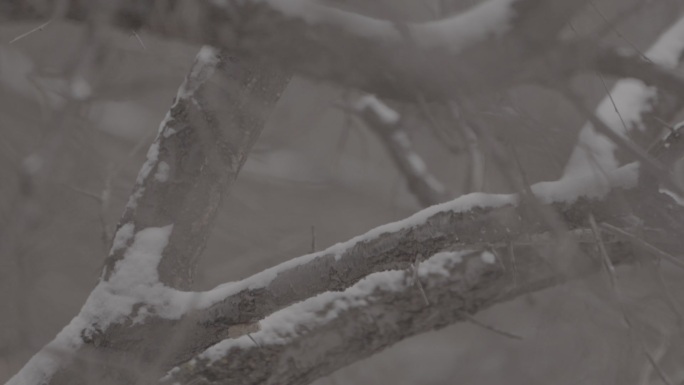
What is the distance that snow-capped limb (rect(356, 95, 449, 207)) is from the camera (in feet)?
12.3

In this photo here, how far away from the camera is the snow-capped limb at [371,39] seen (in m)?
1.31

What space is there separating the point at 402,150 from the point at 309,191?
1843mm

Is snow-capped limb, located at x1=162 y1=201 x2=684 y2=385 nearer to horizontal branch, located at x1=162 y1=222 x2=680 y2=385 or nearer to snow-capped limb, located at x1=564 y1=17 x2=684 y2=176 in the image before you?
horizontal branch, located at x1=162 y1=222 x2=680 y2=385

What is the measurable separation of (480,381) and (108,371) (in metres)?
6.79

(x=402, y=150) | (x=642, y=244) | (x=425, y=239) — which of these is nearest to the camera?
(x=642, y=244)

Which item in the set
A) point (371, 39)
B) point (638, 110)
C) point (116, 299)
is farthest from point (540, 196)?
point (638, 110)

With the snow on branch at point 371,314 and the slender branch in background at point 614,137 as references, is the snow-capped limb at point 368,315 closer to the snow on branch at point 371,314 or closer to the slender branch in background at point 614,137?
the snow on branch at point 371,314

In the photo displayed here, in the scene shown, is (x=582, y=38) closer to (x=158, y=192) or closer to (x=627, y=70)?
(x=627, y=70)

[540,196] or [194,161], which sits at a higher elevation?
[194,161]

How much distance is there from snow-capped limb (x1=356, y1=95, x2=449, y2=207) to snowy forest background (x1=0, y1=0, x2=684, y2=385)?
6 cm

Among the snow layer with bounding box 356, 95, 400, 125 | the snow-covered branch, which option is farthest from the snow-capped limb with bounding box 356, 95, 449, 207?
the snow-covered branch

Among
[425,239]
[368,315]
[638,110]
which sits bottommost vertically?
[368,315]

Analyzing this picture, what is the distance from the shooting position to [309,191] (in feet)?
18.7

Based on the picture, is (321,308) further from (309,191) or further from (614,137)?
(309,191)
